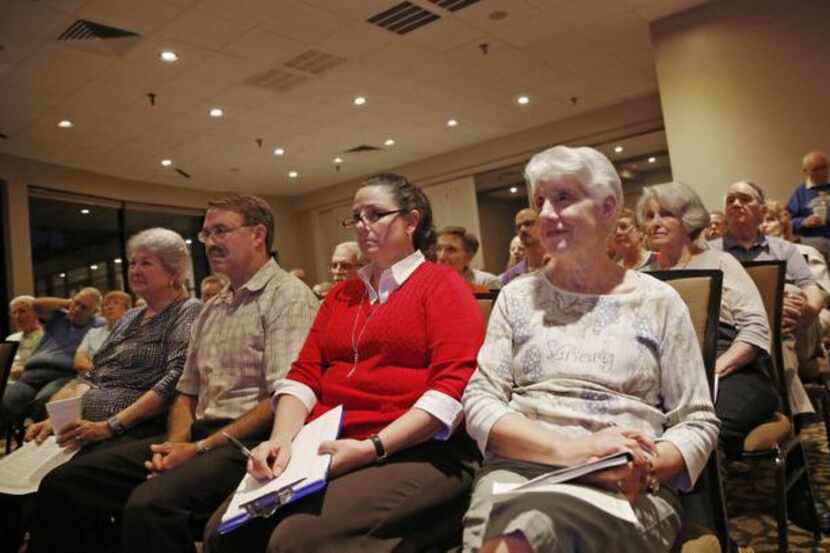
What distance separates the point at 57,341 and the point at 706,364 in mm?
4479

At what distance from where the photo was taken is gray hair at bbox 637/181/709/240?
2154mm

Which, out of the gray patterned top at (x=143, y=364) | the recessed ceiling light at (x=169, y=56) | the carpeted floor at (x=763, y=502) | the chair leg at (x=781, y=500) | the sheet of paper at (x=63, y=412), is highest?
the recessed ceiling light at (x=169, y=56)

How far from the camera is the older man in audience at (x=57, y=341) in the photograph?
14.3ft

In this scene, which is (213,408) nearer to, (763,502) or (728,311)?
(728,311)

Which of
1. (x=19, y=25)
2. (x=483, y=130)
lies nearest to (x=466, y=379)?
(x=19, y=25)

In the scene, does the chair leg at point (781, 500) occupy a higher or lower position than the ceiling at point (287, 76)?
lower

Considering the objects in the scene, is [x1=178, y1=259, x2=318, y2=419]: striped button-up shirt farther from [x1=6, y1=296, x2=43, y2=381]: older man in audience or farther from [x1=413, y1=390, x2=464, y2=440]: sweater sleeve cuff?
[x1=6, y1=296, x2=43, y2=381]: older man in audience

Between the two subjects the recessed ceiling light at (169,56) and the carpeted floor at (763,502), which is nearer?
the carpeted floor at (763,502)

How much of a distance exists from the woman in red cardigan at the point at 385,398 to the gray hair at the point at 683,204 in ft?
3.10

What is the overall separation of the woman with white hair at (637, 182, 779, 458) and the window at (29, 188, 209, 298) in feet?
24.8

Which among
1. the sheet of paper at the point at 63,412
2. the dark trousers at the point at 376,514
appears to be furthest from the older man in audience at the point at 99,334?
the dark trousers at the point at 376,514

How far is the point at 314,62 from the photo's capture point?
237 inches

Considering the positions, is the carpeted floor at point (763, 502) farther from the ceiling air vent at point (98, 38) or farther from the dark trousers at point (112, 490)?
the ceiling air vent at point (98, 38)

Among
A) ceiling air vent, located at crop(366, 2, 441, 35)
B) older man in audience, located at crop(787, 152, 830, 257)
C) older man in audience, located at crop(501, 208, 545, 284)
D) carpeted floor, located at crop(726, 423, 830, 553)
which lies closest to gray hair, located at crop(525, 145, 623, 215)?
carpeted floor, located at crop(726, 423, 830, 553)
